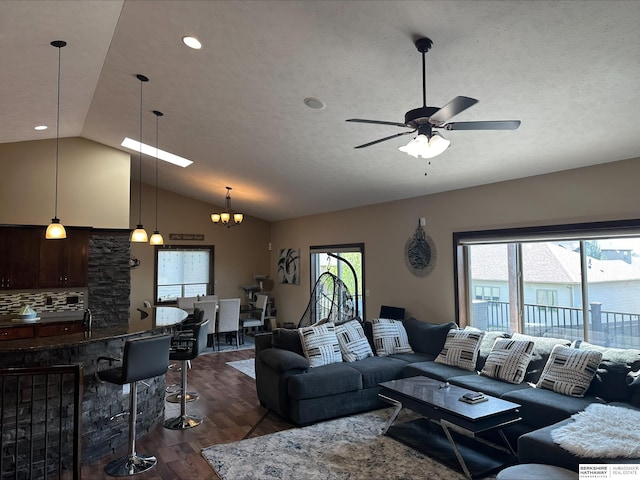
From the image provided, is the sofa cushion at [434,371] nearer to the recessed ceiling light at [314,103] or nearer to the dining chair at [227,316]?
the recessed ceiling light at [314,103]

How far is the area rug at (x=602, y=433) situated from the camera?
8.68 feet

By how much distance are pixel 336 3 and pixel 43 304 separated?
6141 mm

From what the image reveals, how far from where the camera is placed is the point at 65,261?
252 inches

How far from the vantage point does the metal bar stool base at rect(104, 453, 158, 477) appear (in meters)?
3.36

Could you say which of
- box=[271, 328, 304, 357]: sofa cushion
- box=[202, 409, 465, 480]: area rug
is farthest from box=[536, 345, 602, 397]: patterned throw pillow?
box=[271, 328, 304, 357]: sofa cushion

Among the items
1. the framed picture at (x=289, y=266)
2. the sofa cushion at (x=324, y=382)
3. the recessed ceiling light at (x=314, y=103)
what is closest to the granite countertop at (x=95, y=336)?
the sofa cushion at (x=324, y=382)

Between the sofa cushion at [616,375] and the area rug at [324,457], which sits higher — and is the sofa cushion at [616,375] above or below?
above

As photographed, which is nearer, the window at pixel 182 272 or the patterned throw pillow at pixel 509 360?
the patterned throw pillow at pixel 509 360

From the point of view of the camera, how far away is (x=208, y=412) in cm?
473

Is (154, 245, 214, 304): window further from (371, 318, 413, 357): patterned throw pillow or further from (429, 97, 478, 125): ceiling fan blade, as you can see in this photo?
(429, 97, 478, 125): ceiling fan blade

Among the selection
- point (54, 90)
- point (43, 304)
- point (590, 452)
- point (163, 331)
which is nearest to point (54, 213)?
point (43, 304)

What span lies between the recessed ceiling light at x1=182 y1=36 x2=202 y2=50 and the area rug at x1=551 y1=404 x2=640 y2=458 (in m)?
4.06

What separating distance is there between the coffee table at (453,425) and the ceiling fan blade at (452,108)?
7.44ft

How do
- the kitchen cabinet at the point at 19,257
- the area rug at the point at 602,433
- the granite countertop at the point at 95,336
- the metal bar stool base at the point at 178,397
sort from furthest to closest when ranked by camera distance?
1. the kitchen cabinet at the point at 19,257
2. the metal bar stool base at the point at 178,397
3. the granite countertop at the point at 95,336
4. the area rug at the point at 602,433
